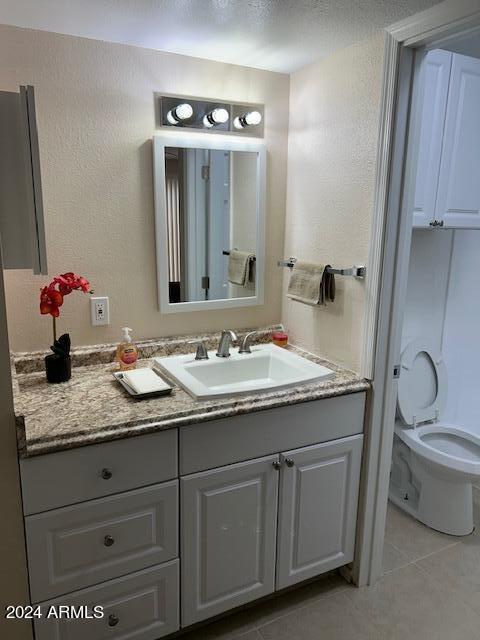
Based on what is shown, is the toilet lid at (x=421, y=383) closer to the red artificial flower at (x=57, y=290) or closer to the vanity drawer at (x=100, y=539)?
the vanity drawer at (x=100, y=539)

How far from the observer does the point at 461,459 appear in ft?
7.50

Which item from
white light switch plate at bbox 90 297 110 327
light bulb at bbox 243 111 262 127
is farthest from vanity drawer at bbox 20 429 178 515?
light bulb at bbox 243 111 262 127

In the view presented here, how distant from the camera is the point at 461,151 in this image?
2.13 m

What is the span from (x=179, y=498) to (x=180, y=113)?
144cm

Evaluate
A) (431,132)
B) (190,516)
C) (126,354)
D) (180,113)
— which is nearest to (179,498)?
(190,516)

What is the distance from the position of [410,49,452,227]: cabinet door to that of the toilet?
776mm

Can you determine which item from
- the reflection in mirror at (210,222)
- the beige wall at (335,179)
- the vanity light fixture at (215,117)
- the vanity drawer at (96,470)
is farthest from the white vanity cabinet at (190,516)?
the vanity light fixture at (215,117)

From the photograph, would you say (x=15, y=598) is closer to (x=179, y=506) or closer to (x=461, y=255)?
(x=179, y=506)

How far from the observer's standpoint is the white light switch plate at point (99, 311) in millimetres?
1916

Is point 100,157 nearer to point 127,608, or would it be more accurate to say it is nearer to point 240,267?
point 240,267

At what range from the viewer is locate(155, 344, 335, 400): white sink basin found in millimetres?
1810

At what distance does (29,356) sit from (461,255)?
90.2 inches

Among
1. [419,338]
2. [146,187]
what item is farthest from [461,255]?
[146,187]

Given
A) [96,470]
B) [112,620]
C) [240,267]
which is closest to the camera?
[96,470]
